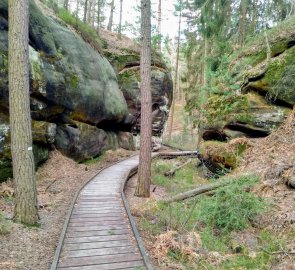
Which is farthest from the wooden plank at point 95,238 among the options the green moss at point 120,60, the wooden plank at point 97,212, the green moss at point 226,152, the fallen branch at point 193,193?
the green moss at point 120,60

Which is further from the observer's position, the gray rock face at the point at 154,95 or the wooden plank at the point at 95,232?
the gray rock face at the point at 154,95

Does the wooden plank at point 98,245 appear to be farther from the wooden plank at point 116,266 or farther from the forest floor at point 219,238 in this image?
the wooden plank at point 116,266

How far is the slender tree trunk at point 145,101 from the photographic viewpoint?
394 inches

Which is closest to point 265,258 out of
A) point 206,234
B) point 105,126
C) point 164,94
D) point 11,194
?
point 206,234

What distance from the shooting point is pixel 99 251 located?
6.14 meters

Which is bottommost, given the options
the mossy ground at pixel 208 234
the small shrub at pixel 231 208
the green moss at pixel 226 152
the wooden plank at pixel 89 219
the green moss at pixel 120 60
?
the wooden plank at pixel 89 219

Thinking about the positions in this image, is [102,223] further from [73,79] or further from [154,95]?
[154,95]

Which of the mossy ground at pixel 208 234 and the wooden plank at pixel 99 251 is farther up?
the mossy ground at pixel 208 234

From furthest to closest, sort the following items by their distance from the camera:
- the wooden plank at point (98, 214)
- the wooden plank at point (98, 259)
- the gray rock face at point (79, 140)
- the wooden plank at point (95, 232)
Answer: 1. the gray rock face at point (79, 140)
2. the wooden plank at point (98, 214)
3. the wooden plank at point (95, 232)
4. the wooden plank at point (98, 259)

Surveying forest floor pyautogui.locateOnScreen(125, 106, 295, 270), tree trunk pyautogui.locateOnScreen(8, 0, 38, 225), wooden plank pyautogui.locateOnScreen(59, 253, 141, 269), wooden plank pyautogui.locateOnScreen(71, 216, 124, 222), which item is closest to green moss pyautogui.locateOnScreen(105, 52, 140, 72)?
forest floor pyautogui.locateOnScreen(125, 106, 295, 270)

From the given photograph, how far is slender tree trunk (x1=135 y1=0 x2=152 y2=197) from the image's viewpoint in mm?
10016

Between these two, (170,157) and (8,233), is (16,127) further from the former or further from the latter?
(170,157)

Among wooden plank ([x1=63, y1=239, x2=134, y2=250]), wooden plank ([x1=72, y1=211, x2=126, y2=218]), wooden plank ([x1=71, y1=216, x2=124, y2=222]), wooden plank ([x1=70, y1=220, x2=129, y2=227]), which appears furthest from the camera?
wooden plank ([x1=72, y1=211, x2=126, y2=218])

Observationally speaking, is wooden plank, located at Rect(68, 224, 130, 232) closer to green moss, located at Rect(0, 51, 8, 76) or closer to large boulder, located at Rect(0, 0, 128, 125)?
large boulder, located at Rect(0, 0, 128, 125)
